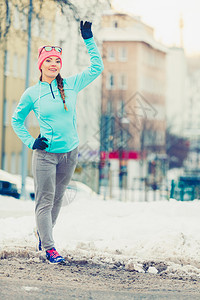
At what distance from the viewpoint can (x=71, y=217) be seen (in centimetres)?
858

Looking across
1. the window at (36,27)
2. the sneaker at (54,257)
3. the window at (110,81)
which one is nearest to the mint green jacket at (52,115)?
the sneaker at (54,257)

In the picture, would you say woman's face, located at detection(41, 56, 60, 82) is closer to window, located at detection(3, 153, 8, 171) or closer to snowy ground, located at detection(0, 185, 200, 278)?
snowy ground, located at detection(0, 185, 200, 278)

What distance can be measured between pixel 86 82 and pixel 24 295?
2248mm

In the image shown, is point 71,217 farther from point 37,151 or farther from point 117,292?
point 117,292

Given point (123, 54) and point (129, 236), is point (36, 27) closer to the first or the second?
point (129, 236)

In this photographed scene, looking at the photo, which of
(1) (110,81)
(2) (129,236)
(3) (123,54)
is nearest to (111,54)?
(3) (123,54)

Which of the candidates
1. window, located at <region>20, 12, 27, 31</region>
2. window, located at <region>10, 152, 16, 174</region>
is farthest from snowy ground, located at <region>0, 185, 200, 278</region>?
window, located at <region>10, 152, 16, 174</region>

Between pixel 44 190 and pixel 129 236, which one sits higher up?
pixel 44 190

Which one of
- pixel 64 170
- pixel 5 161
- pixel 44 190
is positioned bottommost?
pixel 5 161

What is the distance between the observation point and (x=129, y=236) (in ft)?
24.0

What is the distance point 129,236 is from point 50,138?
1760 millimetres

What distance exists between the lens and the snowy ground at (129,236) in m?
6.29

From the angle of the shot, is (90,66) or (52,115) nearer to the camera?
(52,115)

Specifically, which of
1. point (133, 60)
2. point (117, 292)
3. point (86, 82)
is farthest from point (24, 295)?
point (133, 60)
